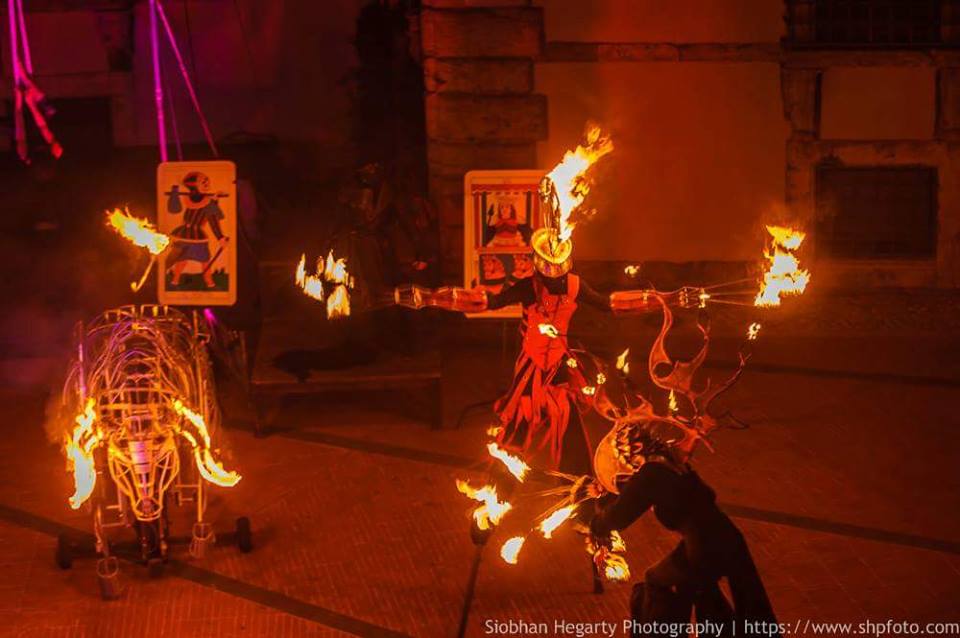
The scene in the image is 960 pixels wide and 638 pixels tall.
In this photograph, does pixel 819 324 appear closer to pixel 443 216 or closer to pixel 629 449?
pixel 443 216

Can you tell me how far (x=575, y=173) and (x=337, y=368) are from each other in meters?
4.01

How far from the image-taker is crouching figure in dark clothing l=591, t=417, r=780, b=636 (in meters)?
6.46

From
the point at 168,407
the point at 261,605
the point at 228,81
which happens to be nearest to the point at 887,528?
the point at 261,605

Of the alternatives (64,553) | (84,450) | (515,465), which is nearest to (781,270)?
(515,465)

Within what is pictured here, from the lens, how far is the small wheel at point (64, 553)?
8.88m

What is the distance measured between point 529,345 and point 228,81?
11.8m

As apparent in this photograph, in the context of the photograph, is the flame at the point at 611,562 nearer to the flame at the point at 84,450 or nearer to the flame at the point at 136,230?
the flame at the point at 84,450

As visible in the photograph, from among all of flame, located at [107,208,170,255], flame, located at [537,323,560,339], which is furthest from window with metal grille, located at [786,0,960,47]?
flame, located at [107,208,170,255]

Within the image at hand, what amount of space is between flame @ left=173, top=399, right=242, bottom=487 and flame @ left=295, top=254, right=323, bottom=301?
190 cm

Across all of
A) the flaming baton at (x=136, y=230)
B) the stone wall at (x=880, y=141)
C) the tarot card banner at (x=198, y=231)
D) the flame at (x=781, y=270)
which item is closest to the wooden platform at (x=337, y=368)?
the tarot card banner at (x=198, y=231)

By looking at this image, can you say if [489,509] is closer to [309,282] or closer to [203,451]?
[203,451]

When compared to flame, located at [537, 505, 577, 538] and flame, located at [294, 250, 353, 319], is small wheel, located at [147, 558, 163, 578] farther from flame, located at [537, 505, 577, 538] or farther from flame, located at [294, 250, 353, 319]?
flame, located at [537, 505, 577, 538]

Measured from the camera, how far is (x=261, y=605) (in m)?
8.45

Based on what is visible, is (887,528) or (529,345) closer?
(529,345)
